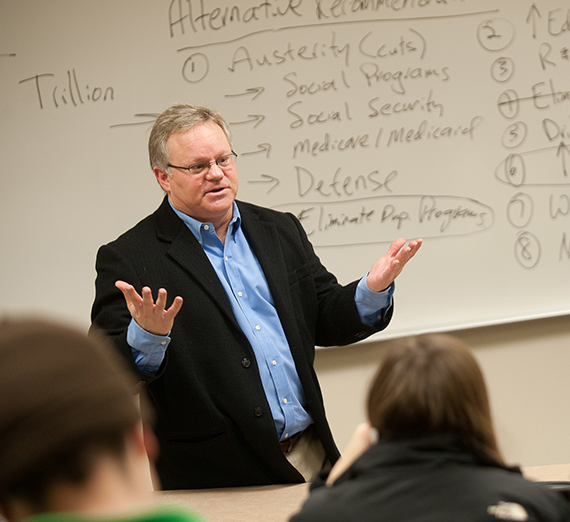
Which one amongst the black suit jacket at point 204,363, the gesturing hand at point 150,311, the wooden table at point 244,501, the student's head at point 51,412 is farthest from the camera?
the black suit jacket at point 204,363

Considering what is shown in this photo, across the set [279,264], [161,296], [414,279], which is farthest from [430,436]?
[414,279]

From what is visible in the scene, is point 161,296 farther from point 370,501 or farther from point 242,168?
A: point 242,168

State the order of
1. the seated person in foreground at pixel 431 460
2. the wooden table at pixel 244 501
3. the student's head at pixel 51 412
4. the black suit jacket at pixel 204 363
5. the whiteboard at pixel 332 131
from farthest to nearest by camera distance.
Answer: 1. the whiteboard at pixel 332 131
2. the black suit jacket at pixel 204 363
3. the wooden table at pixel 244 501
4. the seated person in foreground at pixel 431 460
5. the student's head at pixel 51 412

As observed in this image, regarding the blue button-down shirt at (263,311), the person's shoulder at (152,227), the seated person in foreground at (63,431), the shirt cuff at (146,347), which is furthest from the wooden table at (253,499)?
the seated person in foreground at (63,431)

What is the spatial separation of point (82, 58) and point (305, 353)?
5.73 feet

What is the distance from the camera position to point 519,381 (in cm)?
284

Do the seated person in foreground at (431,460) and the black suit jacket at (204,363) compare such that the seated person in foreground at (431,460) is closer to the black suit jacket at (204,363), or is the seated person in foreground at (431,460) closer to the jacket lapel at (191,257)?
the black suit jacket at (204,363)

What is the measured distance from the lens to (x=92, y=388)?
47 cm

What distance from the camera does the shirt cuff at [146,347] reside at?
153 centimetres

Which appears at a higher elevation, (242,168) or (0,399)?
(242,168)

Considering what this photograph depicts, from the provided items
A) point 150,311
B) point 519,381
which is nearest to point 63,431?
point 150,311

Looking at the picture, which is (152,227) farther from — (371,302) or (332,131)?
(332,131)

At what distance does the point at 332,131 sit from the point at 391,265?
1175mm

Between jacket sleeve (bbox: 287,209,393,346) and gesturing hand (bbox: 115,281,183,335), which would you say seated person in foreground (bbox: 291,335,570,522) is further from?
jacket sleeve (bbox: 287,209,393,346)
